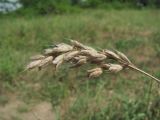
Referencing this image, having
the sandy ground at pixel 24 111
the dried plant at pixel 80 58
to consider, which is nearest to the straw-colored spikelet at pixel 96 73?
the dried plant at pixel 80 58

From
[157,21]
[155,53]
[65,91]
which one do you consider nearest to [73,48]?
[65,91]

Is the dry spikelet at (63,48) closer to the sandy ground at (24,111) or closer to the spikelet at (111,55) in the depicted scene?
the spikelet at (111,55)

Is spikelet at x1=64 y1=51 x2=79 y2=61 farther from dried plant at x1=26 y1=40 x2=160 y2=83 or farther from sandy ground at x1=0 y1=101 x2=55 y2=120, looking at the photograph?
sandy ground at x1=0 y1=101 x2=55 y2=120

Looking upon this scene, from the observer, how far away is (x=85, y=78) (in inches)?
44.0

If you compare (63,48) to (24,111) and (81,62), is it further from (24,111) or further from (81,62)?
(24,111)

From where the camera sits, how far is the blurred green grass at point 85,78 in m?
2.76

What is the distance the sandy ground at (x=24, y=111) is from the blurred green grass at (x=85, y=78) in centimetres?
9

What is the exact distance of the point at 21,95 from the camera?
411 cm

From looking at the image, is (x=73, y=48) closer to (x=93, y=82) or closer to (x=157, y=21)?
(x=93, y=82)

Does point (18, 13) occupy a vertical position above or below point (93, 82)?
below

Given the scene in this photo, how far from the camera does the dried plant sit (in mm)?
958

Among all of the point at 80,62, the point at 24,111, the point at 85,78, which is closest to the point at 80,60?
the point at 80,62

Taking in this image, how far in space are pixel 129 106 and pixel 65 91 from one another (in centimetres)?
123

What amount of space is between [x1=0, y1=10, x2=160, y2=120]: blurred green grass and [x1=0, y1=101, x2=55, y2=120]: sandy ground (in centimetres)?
9
